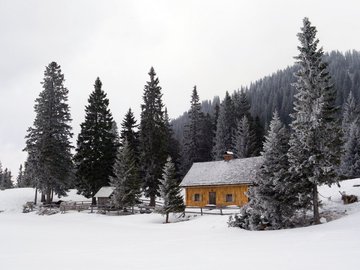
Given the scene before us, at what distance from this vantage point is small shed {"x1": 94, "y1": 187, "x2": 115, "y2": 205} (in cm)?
4312

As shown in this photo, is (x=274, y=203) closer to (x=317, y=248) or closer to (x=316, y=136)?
(x=316, y=136)

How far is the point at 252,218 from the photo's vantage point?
2528cm

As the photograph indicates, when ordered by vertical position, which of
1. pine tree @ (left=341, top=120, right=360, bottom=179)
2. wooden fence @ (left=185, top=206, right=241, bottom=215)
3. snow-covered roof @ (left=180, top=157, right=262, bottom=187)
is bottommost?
wooden fence @ (left=185, top=206, right=241, bottom=215)

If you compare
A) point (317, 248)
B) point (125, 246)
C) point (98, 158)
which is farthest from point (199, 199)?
point (317, 248)

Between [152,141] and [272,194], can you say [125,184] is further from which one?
[272,194]

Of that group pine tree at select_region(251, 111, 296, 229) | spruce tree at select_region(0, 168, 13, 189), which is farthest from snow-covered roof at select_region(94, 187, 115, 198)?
spruce tree at select_region(0, 168, 13, 189)

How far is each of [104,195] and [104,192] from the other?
31.9 inches

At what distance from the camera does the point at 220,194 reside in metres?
41.3

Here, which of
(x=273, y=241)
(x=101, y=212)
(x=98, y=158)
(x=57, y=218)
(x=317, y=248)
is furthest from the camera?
(x=98, y=158)

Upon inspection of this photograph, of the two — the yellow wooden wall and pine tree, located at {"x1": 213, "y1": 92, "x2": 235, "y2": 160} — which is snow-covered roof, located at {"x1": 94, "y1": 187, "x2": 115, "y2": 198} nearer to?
the yellow wooden wall

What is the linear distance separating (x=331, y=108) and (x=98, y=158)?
3283 cm

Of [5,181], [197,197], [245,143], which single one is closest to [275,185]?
[197,197]

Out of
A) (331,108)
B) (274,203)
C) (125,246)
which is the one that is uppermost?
(331,108)

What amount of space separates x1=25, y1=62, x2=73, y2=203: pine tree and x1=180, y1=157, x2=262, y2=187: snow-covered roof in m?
17.4
